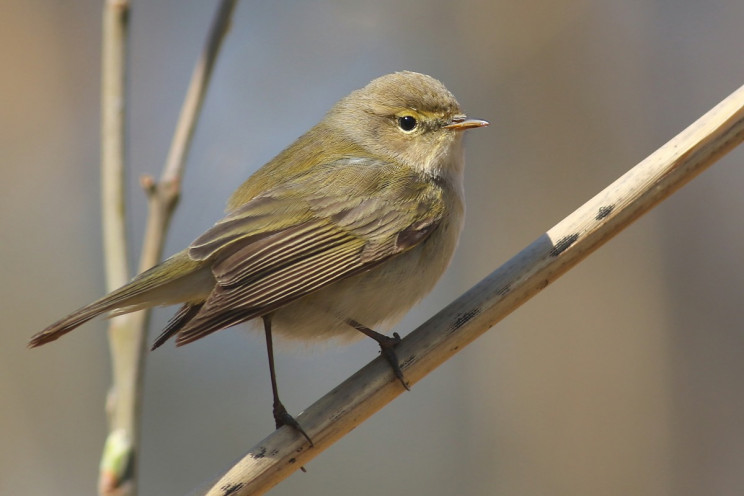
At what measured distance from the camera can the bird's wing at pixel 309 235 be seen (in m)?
2.52

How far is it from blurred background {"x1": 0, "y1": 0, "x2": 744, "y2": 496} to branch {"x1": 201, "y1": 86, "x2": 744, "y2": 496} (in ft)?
7.37

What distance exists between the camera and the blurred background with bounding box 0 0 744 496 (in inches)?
187

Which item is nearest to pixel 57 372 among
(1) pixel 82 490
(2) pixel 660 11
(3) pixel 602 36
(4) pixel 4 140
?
(1) pixel 82 490

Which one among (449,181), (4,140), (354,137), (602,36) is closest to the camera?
(449,181)

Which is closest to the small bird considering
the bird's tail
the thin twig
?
the bird's tail

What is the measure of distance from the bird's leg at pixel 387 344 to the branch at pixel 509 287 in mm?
19

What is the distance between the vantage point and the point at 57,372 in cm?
495

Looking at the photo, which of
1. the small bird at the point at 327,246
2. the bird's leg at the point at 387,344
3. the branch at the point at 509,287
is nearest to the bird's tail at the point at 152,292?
the small bird at the point at 327,246

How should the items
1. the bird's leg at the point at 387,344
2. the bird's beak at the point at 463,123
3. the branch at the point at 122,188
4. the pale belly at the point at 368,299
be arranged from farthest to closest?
the bird's beak at the point at 463,123
the pale belly at the point at 368,299
the bird's leg at the point at 387,344
the branch at the point at 122,188

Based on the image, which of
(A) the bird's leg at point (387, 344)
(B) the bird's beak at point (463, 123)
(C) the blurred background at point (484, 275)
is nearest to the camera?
(A) the bird's leg at point (387, 344)

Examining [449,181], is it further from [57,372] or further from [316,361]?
[57,372]

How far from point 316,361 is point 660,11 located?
3.47m

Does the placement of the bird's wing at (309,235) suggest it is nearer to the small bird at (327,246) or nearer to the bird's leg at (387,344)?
the small bird at (327,246)

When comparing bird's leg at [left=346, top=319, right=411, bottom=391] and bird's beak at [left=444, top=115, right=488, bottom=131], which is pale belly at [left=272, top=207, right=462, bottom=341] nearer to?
bird's leg at [left=346, top=319, right=411, bottom=391]
